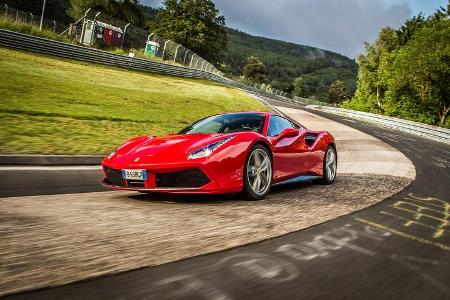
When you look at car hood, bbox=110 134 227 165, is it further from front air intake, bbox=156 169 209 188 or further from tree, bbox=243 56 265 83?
tree, bbox=243 56 265 83

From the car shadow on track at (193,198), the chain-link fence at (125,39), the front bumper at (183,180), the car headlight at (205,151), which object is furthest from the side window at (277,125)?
the chain-link fence at (125,39)

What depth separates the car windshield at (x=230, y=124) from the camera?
601cm

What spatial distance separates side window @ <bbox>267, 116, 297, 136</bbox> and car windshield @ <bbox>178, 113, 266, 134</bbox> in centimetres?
13

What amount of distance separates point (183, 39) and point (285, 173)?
71255mm

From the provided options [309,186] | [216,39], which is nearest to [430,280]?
[309,186]

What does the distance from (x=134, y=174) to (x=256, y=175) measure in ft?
4.81

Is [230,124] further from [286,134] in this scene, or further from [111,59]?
[111,59]

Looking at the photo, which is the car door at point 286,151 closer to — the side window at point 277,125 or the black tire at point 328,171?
the side window at point 277,125

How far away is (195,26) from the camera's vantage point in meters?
73.6

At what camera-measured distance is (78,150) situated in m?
8.30

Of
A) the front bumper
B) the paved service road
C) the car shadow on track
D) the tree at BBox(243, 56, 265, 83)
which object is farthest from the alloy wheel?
the tree at BBox(243, 56, 265, 83)

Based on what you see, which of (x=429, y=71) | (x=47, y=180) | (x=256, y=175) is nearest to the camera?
(x=256, y=175)

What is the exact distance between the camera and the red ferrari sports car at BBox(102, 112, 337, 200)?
15.8 feet

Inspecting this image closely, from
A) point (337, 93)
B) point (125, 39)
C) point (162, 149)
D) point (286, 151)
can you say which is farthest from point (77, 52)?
point (337, 93)
